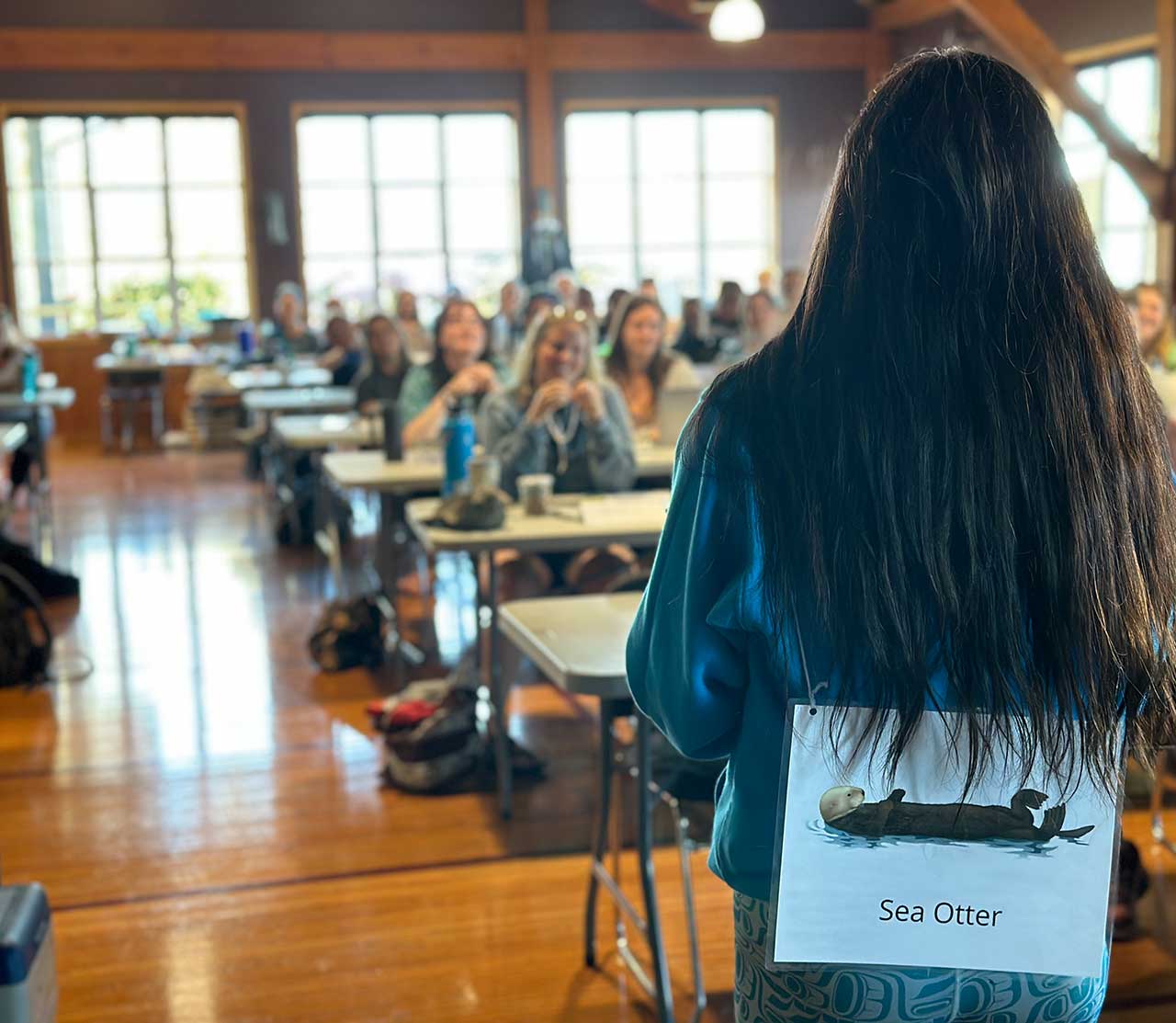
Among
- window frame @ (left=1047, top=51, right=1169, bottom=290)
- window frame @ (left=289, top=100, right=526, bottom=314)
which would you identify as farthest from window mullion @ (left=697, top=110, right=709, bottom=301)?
window frame @ (left=1047, top=51, right=1169, bottom=290)

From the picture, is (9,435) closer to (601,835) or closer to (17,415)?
(17,415)

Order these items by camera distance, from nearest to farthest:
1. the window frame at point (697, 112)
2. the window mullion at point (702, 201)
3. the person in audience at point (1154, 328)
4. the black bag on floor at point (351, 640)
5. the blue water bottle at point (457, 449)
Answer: the blue water bottle at point (457, 449), the black bag on floor at point (351, 640), the person in audience at point (1154, 328), the window frame at point (697, 112), the window mullion at point (702, 201)

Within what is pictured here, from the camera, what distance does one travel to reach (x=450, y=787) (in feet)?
12.1

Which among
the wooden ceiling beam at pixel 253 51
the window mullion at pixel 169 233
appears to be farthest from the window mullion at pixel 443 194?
the window mullion at pixel 169 233

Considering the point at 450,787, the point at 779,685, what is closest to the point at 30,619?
the point at 450,787

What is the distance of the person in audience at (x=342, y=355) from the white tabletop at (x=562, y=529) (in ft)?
15.7

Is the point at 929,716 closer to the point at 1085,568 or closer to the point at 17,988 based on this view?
the point at 1085,568

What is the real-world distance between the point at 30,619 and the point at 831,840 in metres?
5.06

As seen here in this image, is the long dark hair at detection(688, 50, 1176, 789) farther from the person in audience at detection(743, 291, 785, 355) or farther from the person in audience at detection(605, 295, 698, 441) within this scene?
the person in audience at detection(743, 291, 785, 355)

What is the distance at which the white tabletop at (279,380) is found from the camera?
28.0ft

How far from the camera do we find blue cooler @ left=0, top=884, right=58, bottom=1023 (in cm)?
175

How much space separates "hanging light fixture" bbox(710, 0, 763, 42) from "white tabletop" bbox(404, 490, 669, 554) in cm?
554

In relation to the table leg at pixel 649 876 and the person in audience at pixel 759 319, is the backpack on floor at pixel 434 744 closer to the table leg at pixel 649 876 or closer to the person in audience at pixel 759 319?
the table leg at pixel 649 876

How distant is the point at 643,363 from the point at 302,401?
2.42m
